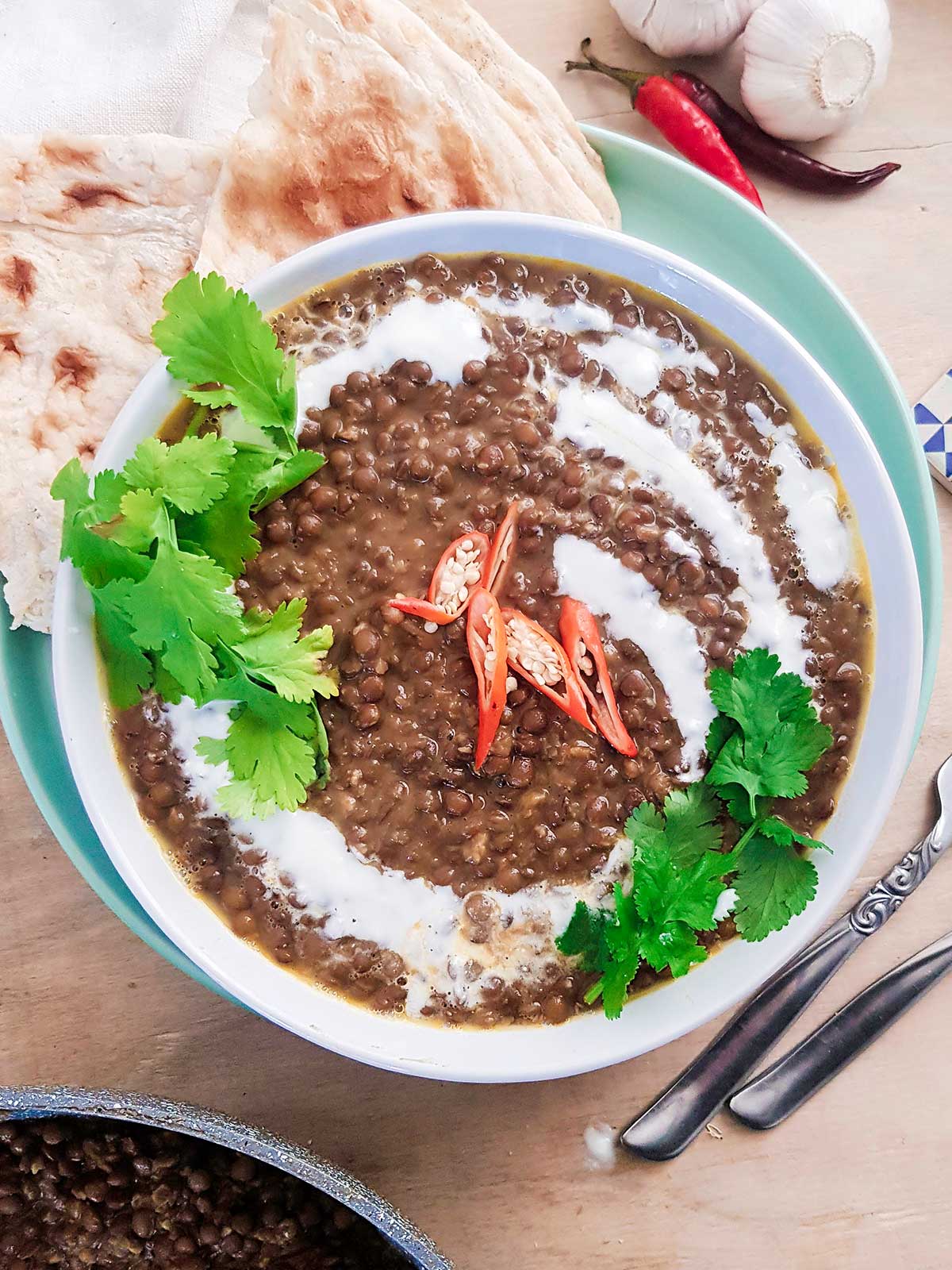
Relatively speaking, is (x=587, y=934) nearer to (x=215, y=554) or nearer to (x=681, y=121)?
(x=215, y=554)

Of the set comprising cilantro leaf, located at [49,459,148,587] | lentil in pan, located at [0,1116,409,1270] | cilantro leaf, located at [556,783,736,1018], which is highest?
cilantro leaf, located at [49,459,148,587]

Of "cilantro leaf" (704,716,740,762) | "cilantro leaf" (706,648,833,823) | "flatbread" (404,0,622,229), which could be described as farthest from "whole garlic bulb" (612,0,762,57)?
"cilantro leaf" (704,716,740,762)

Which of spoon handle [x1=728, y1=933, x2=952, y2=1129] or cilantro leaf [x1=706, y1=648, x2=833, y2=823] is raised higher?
cilantro leaf [x1=706, y1=648, x2=833, y2=823]

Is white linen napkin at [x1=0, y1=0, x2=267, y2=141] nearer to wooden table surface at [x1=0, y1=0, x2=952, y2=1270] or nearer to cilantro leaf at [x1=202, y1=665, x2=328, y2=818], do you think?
cilantro leaf at [x1=202, y1=665, x2=328, y2=818]

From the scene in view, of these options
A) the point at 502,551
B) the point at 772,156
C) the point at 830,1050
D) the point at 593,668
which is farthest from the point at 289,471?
the point at 830,1050

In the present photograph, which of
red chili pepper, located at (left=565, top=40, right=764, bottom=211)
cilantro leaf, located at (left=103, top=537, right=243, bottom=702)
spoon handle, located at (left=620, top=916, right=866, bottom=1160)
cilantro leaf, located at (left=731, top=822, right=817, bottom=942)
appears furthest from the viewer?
red chili pepper, located at (left=565, top=40, right=764, bottom=211)

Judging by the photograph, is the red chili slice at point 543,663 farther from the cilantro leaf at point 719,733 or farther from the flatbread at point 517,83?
the flatbread at point 517,83

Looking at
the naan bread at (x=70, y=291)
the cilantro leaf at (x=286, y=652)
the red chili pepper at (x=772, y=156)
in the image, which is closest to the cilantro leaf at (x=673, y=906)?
the cilantro leaf at (x=286, y=652)
